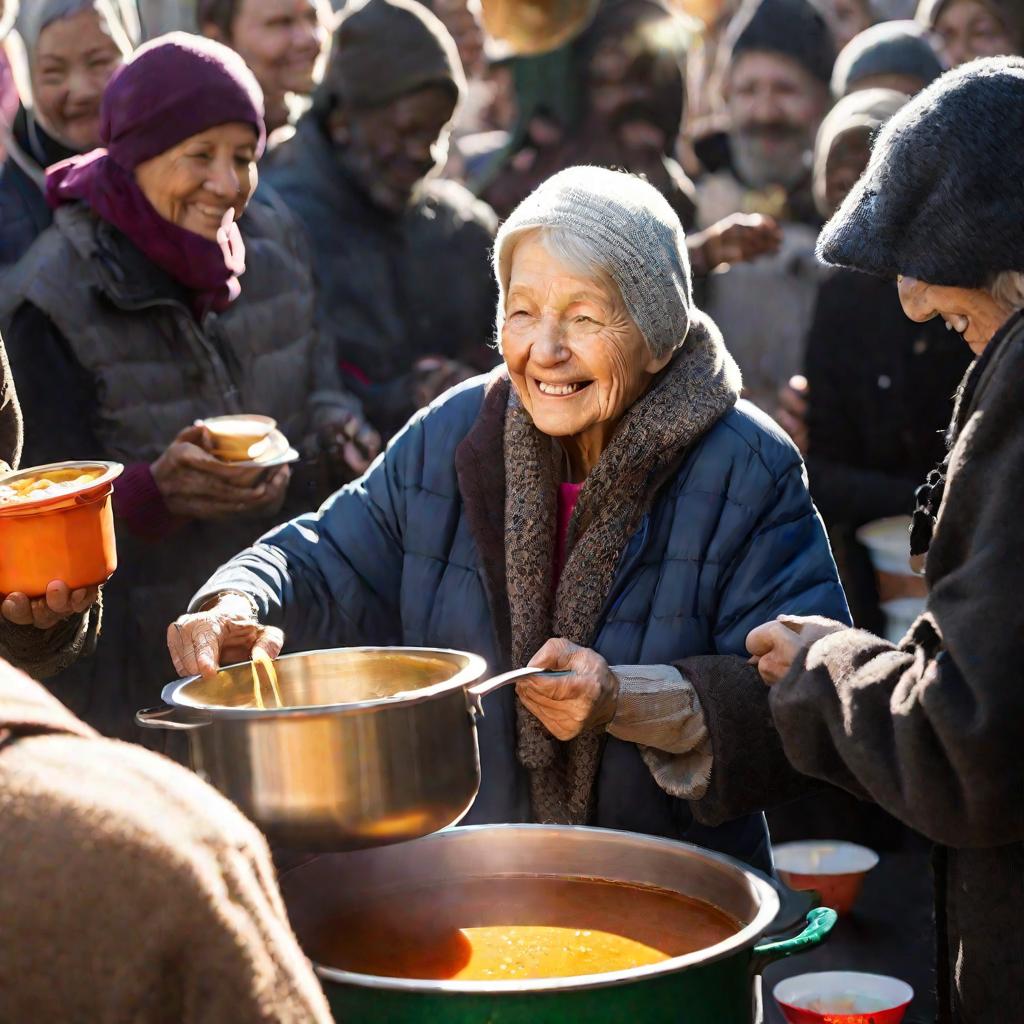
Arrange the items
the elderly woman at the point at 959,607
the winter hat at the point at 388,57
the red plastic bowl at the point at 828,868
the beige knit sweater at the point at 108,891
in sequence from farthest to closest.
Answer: the winter hat at the point at 388,57 < the red plastic bowl at the point at 828,868 < the elderly woman at the point at 959,607 < the beige knit sweater at the point at 108,891

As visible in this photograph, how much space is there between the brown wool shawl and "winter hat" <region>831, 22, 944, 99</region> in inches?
150

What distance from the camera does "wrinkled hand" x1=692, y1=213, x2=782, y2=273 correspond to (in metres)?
4.79

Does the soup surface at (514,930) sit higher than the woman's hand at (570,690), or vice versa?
the woman's hand at (570,690)

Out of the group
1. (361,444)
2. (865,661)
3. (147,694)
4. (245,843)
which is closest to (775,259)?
(361,444)

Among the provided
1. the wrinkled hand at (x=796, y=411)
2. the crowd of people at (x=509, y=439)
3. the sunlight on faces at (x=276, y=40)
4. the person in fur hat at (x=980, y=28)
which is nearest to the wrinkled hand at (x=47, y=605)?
the crowd of people at (x=509, y=439)

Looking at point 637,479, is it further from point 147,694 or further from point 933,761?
point 147,694

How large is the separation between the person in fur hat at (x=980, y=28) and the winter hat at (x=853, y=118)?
5.22 ft

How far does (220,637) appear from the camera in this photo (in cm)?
240

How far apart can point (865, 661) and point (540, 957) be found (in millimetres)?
562

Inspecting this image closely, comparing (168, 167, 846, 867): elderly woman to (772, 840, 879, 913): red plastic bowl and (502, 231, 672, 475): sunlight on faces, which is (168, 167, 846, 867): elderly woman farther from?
(772, 840, 879, 913): red plastic bowl

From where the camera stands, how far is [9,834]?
0.95 metres

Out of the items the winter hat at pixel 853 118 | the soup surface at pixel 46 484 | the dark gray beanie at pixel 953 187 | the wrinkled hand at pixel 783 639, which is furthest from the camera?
the winter hat at pixel 853 118

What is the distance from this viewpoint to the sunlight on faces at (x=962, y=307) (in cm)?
199

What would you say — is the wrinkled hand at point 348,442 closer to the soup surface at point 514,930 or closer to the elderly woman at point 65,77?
the elderly woman at point 65,77
